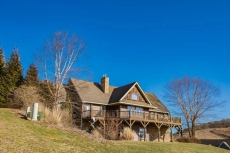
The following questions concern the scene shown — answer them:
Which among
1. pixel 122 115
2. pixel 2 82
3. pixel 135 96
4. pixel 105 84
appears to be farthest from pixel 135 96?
pixel 2 82

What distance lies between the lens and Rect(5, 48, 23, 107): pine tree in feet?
78.6

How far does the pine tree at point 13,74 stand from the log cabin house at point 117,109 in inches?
232

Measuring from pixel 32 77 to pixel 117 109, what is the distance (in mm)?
11086

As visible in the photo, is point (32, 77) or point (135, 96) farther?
point (135, 96)

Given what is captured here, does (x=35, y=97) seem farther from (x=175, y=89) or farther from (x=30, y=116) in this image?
(x=175, y=89)

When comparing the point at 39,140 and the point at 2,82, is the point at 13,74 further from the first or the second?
the point at 39,140

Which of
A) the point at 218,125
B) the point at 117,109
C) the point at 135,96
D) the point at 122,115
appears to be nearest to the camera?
the point at 122,115

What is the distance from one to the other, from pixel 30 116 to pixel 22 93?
31.5 feet

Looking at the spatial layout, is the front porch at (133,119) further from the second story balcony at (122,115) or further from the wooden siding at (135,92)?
the wooden siding at (135,92)

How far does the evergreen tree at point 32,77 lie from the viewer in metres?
25.9

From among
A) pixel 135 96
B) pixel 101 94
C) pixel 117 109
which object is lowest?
pixel 117 109

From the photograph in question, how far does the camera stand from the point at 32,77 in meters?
26.8

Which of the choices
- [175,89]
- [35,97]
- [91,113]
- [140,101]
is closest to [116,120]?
[91,113]

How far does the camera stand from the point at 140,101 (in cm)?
3281
